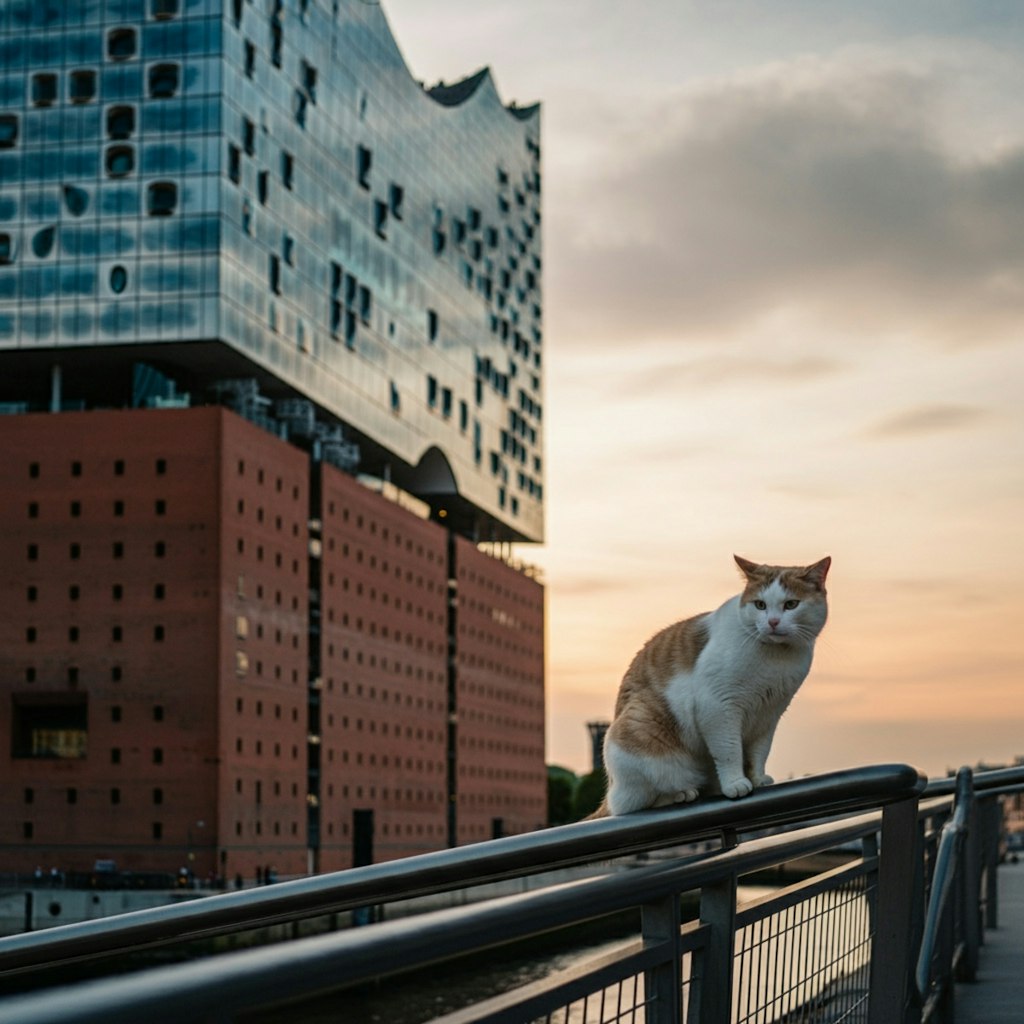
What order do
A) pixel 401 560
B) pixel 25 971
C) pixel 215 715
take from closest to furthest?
1. pixel 25 971
2. pixel 215 715
3. pixel 401 560

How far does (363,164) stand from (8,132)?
16084mm

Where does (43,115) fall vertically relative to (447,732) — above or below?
above

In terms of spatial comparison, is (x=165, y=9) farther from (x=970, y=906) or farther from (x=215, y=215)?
(x=970, y=906)

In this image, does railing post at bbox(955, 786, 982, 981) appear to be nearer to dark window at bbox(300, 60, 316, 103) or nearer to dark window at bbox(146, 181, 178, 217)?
dark window at bbox(146, 181, 178, 217)

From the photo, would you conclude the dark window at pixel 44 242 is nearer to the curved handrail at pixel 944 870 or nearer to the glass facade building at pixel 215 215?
the glass facade building at pixel 215 215

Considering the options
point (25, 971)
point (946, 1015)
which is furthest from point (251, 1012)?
point (946, 1015)

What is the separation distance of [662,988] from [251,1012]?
1.70 m

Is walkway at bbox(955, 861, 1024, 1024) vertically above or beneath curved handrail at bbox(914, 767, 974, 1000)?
beneath

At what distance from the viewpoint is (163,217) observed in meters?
57.0

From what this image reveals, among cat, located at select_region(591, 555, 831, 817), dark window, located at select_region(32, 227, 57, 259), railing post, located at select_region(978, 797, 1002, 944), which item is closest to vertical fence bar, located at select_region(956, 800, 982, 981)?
railing post, located at select_region(978, 797, 1002, 944)

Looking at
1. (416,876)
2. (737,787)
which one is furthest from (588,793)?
(416,876)

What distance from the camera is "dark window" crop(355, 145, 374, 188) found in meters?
68.9

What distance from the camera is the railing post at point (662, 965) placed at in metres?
3.29

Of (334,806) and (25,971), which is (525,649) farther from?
(25,971)
